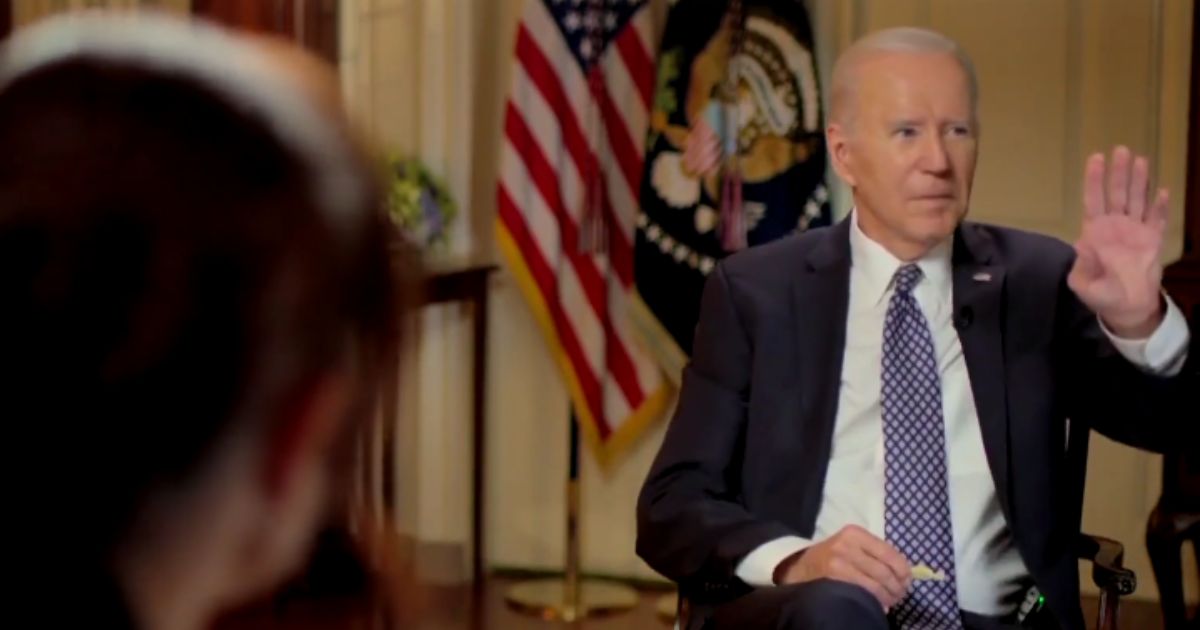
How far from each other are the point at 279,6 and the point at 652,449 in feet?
7.18

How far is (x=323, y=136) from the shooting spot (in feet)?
1.78

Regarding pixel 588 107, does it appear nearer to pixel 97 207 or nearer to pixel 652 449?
pixel 652 449

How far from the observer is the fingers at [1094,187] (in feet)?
6.63

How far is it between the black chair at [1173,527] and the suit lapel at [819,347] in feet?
4.22

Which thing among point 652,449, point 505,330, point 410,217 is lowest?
point 652,449

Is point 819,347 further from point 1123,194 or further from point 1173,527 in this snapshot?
point 1173,527

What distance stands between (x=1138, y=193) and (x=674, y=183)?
2.18m

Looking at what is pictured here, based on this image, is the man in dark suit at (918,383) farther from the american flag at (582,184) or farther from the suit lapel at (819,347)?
the american flag at (582,184)

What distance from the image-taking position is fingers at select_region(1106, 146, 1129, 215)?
2043mm

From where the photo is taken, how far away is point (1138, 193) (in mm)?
2043

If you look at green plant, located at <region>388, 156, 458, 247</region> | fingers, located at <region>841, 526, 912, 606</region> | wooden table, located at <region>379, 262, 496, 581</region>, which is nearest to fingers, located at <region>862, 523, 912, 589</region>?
fingers, located at <region>841, 526, 912, 606</region>

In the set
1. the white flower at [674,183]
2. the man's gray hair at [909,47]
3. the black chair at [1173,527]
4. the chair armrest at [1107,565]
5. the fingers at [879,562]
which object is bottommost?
the black chair at [1173,527]

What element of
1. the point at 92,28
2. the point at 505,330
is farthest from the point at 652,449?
the point at 92,28

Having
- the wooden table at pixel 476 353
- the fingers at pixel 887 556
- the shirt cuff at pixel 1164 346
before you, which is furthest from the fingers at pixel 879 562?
the wooden table at pixel 476 353
